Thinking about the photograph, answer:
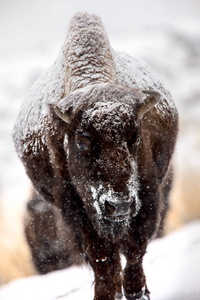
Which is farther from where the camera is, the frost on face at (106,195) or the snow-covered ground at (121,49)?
the snow-covered ground at (121,49)

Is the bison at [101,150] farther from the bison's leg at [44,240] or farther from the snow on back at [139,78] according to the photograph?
the bison's leg at [44,240]

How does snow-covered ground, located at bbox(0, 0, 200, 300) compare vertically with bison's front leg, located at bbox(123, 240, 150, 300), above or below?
above

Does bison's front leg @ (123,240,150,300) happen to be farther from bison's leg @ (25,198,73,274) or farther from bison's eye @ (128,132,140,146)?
bison's leg @ (25,198,73,274)

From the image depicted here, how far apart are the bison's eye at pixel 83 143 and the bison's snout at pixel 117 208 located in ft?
1.49

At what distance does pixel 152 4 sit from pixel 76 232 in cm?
573

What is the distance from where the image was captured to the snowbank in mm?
3291

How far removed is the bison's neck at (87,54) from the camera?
328 centimetres

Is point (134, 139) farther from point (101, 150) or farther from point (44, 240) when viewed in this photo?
point (44, 240)

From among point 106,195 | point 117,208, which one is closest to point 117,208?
point 117,208

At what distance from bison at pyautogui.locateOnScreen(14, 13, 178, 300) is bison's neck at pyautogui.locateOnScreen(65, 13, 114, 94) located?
0.03 feet

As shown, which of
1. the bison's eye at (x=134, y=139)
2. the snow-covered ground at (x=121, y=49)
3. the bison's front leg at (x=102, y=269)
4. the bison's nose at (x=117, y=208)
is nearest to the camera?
the bison's nose at (x=117, y=208)

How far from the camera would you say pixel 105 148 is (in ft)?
8.39

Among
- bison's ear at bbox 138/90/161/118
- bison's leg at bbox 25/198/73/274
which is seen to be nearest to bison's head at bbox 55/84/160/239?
bison's ear at bbox 138/90/161/118

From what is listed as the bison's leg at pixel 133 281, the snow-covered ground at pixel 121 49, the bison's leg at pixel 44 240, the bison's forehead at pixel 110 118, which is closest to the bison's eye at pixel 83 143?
the bison's forehead at pixel 110 118
